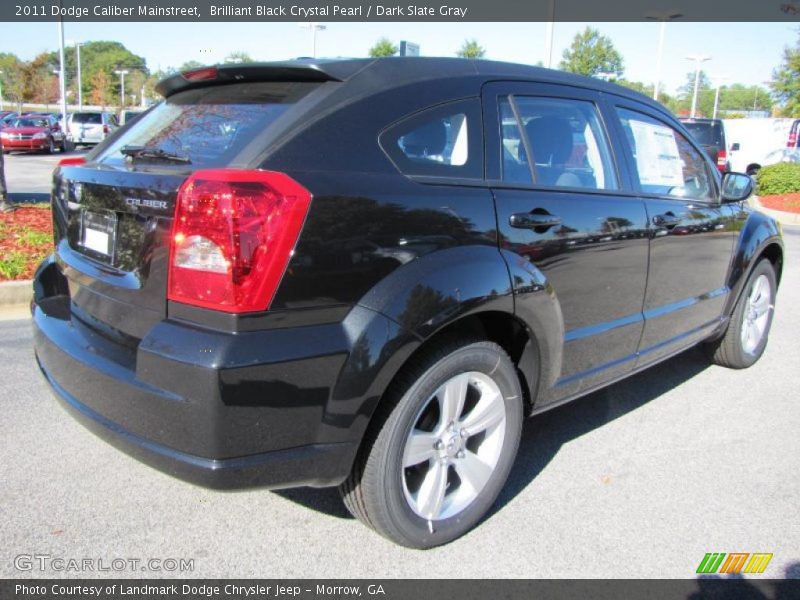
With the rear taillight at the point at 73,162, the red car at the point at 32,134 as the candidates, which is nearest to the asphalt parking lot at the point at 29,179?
the red car at the point at 32,134

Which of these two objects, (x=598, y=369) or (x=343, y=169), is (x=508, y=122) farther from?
(x=598, y=369)

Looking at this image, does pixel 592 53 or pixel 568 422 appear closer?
pixel 568 422

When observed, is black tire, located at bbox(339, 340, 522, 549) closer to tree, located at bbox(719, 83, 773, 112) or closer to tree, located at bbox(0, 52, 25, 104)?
tree, located at bbox(0, 52, 25, 104)

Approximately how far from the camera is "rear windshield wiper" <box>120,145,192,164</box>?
2357mm

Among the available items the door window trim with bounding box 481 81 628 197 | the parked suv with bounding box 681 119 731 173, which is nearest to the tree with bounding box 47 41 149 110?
the parked suv with bounding box 681 119 731 173

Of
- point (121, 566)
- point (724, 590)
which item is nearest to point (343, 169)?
point (121, 566)

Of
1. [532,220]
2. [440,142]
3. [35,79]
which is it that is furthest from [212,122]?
[35,79]

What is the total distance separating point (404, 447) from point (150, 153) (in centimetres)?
141

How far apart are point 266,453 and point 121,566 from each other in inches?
33.6

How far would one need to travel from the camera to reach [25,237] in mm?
7184

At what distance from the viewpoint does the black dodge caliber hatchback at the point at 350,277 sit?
6.74 feet

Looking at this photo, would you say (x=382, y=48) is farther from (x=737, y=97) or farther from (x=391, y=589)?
(x=737, y=97)

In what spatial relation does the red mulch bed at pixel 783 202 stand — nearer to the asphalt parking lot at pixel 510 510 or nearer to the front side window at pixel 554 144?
the asphalt parking lot at pixel 510 510

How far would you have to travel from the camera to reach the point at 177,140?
254 cm
